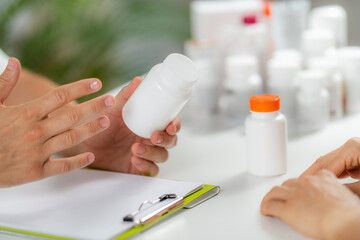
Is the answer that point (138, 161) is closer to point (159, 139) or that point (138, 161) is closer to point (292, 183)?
point (159, 139)

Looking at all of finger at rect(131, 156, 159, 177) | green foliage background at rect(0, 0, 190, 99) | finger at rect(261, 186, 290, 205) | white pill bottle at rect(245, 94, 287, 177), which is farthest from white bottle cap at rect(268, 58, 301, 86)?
green foliage background at rect(0, 0, 190, 99)

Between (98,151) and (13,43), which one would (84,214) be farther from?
(13,43)

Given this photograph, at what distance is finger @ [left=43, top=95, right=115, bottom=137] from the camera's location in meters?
0.95

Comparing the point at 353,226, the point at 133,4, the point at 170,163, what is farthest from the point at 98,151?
the point at 133,4

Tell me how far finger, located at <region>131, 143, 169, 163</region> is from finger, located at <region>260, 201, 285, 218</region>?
272 mm

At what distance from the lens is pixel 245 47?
5.24 feet

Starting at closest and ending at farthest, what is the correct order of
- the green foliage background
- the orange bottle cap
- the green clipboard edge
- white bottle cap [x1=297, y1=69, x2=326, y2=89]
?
the green clipboard edge < the orange bottle cap < white bottle cap [x1=297, y1=69, x2=326, y2=89] < the green foliage background

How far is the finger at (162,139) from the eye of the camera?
1.06 m

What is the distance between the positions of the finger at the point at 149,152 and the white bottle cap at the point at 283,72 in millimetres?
438

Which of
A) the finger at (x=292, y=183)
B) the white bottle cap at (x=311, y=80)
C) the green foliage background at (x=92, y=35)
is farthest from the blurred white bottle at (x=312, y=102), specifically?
the green foliage background at (x=92, y=35)

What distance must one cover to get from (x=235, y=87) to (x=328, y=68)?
8.9 inches

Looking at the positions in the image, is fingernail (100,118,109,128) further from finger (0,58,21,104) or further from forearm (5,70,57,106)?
forearm (5,70,57,106)

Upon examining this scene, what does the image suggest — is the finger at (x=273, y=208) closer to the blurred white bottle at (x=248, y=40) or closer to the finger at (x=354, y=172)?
the finger at (x=354, y=172)

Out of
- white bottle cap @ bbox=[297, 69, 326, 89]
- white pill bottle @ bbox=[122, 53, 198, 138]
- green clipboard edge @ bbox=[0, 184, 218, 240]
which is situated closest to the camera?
green clipboard edge @ bbox=[0, 184, 218, 240]
